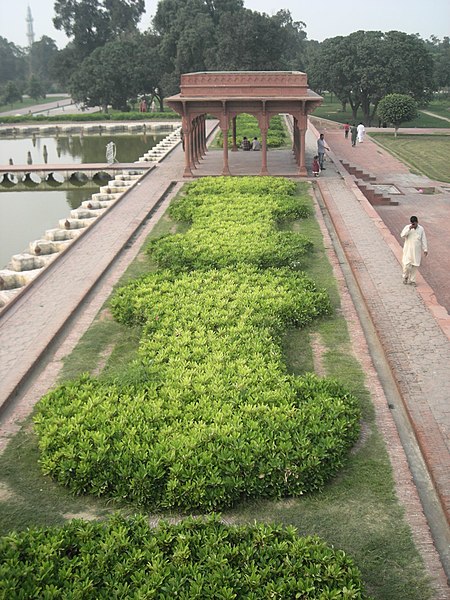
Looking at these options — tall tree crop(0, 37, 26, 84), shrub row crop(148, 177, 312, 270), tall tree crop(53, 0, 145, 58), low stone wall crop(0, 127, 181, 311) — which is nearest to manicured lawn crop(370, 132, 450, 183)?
shrub row crop(148, 177, 312, 270)

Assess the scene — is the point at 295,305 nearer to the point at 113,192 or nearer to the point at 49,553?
the point at 49,553

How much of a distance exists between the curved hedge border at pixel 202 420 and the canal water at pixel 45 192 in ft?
30.3

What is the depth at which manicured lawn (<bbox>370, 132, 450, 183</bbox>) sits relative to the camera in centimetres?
2688

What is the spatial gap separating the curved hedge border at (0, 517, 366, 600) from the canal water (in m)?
12.1

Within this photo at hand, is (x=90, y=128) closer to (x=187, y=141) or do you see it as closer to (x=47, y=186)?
(x=47, y=186)

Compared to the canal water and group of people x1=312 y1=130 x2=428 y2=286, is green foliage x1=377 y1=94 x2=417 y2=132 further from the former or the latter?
group of people x1=312 y1=130 x2=428 y2=286

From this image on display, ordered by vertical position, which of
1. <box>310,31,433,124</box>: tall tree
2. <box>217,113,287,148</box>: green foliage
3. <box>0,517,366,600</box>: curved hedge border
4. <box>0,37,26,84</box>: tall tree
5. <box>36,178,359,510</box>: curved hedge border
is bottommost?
<box>0,517,366,600</box>: curved hedge border

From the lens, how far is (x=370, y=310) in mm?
9859

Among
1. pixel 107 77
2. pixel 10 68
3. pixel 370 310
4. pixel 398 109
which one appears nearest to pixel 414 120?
pixel 398 109

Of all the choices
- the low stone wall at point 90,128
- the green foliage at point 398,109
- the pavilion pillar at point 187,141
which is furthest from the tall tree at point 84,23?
the pavilion pillar at point 187,141

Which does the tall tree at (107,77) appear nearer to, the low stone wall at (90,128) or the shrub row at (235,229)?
the low stone wall at (90,128)

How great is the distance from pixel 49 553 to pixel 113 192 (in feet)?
59.6

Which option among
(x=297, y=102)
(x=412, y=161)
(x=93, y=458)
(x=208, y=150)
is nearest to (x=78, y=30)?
(x=208, y=150)

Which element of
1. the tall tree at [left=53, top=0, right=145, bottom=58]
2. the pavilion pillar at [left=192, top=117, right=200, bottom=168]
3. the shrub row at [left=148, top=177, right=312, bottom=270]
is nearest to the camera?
the shrub row at [left=148, top=177, right=312, bottom=270]
